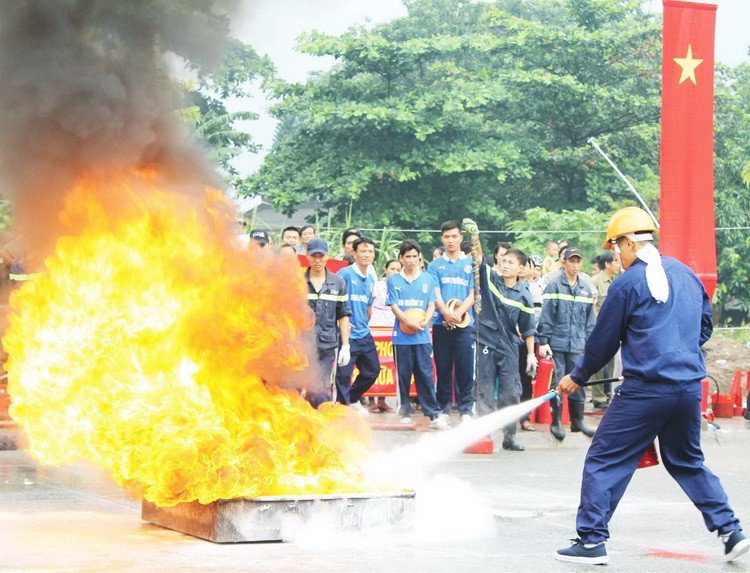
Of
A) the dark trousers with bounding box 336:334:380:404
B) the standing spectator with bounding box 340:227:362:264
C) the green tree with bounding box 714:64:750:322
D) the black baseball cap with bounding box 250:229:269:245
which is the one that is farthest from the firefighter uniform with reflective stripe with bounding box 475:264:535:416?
the green tree with bounding box 714:64:750:322

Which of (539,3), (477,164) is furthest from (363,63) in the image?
(539,3)

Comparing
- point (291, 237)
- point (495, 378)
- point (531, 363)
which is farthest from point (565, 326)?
point (291, 237)

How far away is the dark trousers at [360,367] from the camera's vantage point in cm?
1214

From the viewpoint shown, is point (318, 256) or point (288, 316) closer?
point (288, 316)

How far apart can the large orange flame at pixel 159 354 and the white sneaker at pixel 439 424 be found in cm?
522

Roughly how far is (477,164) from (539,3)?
66.3 feet

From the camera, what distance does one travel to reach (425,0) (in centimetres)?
4728

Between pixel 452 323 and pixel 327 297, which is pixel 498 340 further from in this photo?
pixel 327 297

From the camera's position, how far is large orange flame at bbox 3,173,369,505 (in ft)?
22.6

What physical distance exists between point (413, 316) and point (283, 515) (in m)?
6.18

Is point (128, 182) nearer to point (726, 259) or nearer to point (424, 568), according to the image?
point (424, 568)

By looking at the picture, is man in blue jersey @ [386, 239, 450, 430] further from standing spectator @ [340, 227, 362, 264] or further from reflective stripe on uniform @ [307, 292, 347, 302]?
reflective stripe on uniform @ [307, 292, 347, 302]

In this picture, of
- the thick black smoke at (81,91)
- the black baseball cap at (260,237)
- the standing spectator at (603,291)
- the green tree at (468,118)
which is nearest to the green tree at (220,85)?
the thick black smoke at (81,91)

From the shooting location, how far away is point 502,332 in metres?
12.2
